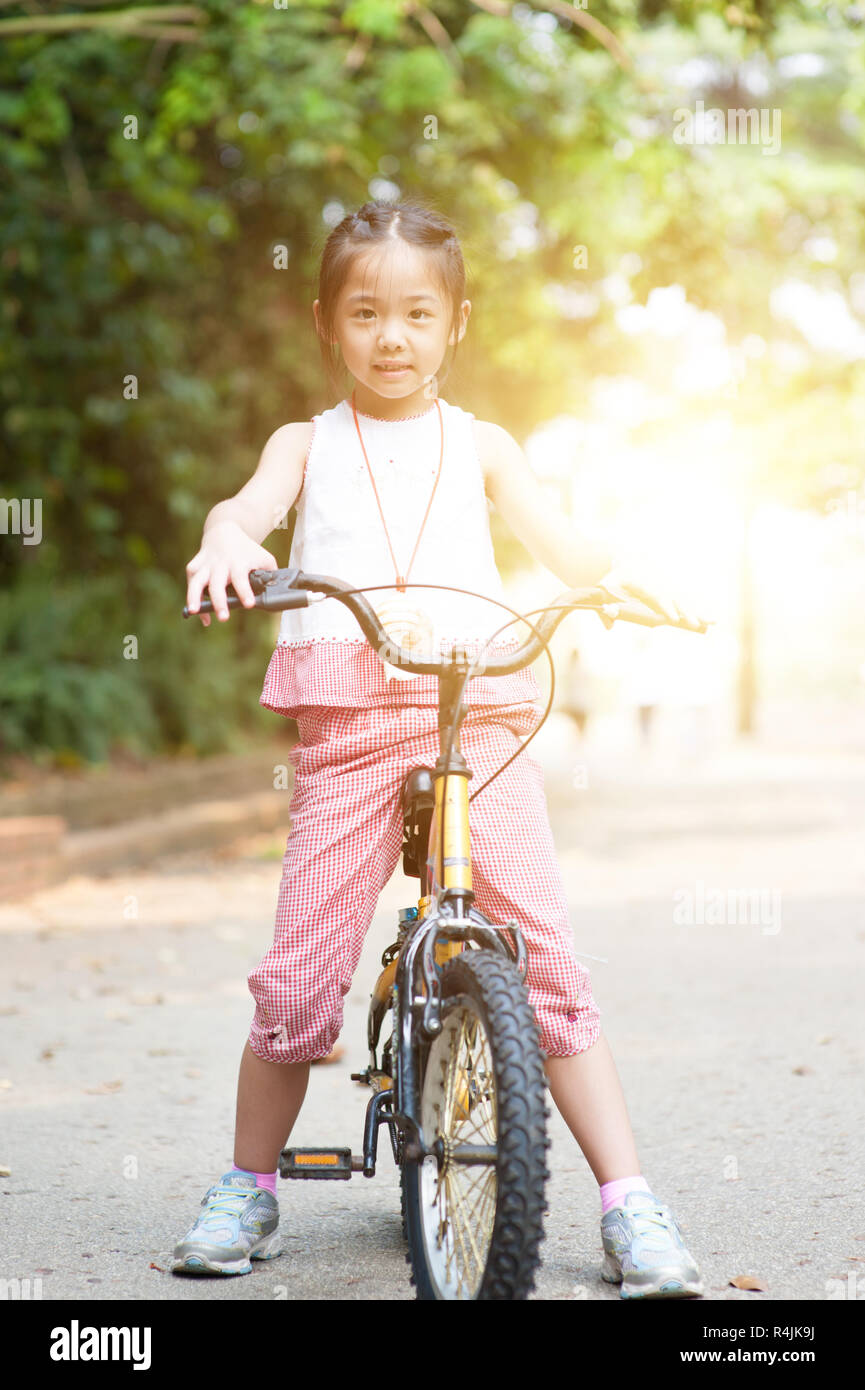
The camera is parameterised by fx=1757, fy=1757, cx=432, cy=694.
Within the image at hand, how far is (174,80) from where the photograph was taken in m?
9.32

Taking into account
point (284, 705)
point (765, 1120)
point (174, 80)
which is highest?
point (174, 80)

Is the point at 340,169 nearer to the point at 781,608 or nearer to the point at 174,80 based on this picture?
the point at 174,80

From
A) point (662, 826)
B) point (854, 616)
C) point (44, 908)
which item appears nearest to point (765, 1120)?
point (44, 908)

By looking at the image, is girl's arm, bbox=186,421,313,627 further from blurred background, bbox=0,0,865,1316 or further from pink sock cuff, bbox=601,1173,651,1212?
pink sock cuff, bbox=601,1173,651,1212

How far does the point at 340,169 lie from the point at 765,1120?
8581 millimetres

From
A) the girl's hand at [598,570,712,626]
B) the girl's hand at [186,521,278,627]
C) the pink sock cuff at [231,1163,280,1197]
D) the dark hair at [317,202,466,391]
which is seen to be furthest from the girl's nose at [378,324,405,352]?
the pink sock cuff at [231,1163,280,1197]

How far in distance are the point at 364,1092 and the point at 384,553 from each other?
228 centimetres

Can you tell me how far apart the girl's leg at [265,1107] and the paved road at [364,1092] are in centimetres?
21

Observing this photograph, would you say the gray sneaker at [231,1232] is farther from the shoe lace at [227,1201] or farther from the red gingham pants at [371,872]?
the red gingham pants at [371,872]

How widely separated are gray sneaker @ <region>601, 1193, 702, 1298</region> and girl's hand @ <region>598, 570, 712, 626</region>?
40.2 inches

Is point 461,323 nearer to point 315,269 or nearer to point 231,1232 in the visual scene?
point 315,269

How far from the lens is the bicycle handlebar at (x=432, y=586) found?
2721 millimetres
